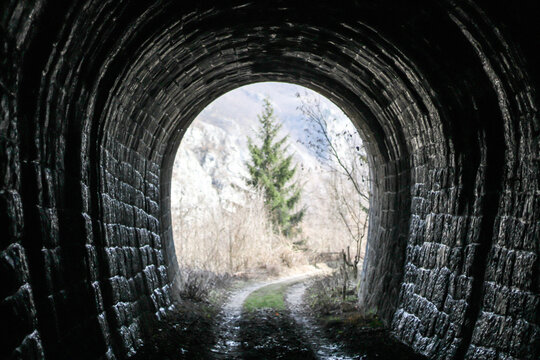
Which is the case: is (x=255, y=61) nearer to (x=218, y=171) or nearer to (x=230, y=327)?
(x=230, y=327)

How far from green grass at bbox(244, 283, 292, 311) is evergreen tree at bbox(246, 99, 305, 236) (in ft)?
35.2

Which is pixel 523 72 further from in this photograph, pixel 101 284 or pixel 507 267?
pixel 101 284

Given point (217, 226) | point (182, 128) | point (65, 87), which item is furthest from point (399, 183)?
point (217, 226)

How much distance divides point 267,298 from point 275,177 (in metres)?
14.7

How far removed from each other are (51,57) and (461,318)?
17.2ft

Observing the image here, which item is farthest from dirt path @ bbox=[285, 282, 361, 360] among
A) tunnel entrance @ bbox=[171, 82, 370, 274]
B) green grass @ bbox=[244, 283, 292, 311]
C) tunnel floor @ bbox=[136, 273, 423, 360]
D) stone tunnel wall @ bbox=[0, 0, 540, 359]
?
tunnel entrance @ bbox=[171, 82, 370, 274]

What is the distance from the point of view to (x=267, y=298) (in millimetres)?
13523

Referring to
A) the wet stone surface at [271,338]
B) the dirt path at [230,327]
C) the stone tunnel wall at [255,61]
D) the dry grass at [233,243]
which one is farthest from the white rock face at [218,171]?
the stone tunnel wall at [255,61]

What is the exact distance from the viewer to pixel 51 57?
14.2ft

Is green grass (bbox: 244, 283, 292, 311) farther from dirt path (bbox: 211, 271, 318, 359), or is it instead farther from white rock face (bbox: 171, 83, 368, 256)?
white rock face (bbox: 171, 83, 368, 256)

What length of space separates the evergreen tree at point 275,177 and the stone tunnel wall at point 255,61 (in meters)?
17.1

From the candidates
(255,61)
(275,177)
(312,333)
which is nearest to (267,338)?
(312,333)

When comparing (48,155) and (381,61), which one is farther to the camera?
(381,61)

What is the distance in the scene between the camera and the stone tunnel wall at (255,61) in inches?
167
